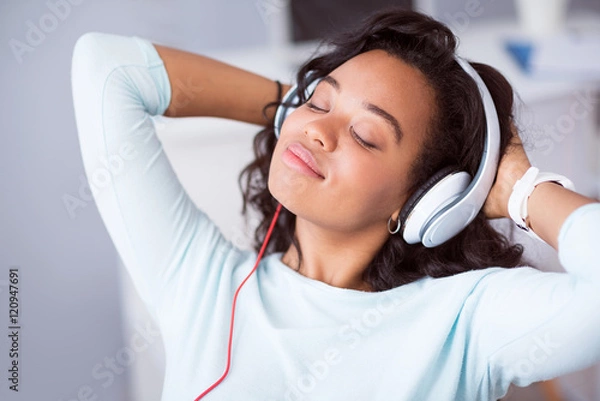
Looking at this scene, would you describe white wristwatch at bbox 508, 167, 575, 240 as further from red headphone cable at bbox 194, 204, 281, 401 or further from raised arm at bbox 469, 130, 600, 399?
A: red headphone cable at bbox 194, 204, 281, 401

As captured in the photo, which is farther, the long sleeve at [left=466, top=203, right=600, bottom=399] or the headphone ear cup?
the headphone ear cup

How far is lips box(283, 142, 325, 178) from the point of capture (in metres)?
0.94

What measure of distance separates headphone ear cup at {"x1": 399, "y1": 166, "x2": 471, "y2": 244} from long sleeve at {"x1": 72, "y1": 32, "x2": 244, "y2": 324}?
0.32m

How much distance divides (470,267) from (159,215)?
1.67 feet

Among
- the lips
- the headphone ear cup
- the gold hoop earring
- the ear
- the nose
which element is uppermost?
the nose

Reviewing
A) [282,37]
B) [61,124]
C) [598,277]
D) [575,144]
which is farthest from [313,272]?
[575,144]

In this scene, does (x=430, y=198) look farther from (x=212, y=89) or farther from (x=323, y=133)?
(x=212, y=89)

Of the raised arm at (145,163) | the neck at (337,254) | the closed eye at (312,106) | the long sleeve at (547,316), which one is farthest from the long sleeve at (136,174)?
the long sleeve at (547,316)

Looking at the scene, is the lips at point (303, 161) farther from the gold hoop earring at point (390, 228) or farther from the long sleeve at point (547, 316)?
the long sleeve at point (547, 316)

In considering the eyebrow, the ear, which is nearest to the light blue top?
the ear

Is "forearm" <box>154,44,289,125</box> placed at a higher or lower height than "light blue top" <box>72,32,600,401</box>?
higher

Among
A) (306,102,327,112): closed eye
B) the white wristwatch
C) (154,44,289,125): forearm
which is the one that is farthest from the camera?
(154,44,289,125): forearm

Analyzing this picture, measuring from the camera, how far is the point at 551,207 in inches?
33.1

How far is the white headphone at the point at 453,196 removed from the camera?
0.93 metres
